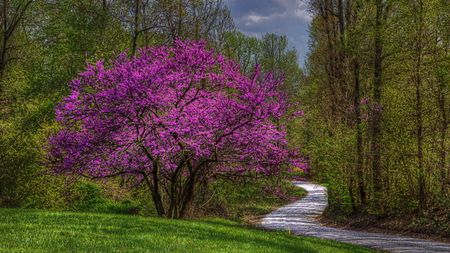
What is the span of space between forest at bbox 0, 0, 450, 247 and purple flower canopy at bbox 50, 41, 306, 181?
1.48 feet

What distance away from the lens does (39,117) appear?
21281 mm

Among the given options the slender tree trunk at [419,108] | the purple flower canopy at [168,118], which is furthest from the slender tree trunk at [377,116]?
the purple flower canopy at [168,118]

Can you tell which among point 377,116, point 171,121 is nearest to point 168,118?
point 171,121

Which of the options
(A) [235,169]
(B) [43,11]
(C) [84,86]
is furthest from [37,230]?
(B) [43,11]

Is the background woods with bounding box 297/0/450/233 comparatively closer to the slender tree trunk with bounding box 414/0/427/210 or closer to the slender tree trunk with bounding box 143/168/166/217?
the slender tree trunk with bounding box 414/0/427/210

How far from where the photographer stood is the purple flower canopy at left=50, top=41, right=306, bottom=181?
591 inches

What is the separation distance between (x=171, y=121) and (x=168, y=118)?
0.18m

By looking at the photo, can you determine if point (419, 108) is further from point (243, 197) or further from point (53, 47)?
point (53, 47)

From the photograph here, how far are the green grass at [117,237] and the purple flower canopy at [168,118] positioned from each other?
10.4ft

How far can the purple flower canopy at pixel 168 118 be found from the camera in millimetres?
15016

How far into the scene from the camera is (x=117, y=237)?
989 cm

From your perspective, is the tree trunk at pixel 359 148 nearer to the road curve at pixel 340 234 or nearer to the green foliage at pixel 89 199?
the road curve at pixel 340 234

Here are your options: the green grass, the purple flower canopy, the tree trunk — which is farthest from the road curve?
the purple flower canopy

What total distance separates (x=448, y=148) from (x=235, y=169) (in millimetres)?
9042
